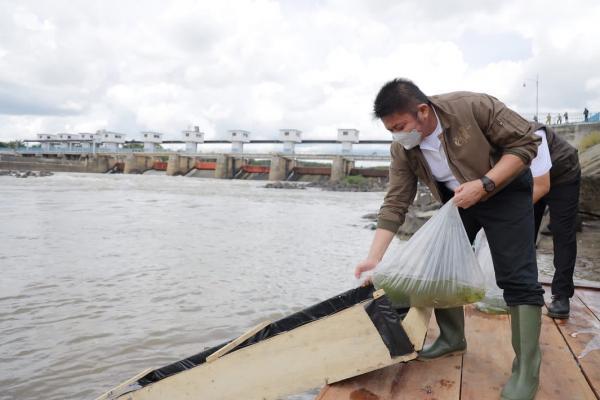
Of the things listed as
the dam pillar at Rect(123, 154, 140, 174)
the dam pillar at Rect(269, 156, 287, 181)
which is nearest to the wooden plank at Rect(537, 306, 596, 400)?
the dam pillar at Rect(269, 156, 287, 181)

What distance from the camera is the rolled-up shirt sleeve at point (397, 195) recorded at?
6.80 ft

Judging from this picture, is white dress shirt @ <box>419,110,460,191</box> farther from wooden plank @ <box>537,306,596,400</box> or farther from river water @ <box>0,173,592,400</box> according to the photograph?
river water @ <box>0,173,592,400</box>

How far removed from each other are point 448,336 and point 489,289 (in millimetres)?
708

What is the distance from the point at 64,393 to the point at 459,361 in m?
2.08

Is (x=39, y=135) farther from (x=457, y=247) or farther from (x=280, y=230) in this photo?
(x=457, y=247)

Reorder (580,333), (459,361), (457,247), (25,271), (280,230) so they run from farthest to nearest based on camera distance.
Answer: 1. (280,230)
2. (25,271)
3. (580,333)
4. (459,361)
5. (457,247)

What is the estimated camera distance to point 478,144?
5.59 ft

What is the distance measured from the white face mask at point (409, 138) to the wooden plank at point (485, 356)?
0.97 meters

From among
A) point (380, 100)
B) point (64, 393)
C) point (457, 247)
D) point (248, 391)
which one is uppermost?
point (380, 100)

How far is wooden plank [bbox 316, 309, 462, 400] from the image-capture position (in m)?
1.72

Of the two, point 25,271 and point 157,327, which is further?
point 25,271

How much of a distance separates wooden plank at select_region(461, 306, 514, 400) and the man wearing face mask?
0.13 m

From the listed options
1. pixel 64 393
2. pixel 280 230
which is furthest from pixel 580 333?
pixel 280 230

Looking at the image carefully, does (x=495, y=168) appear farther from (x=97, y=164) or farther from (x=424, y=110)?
(x=97, y=164)
